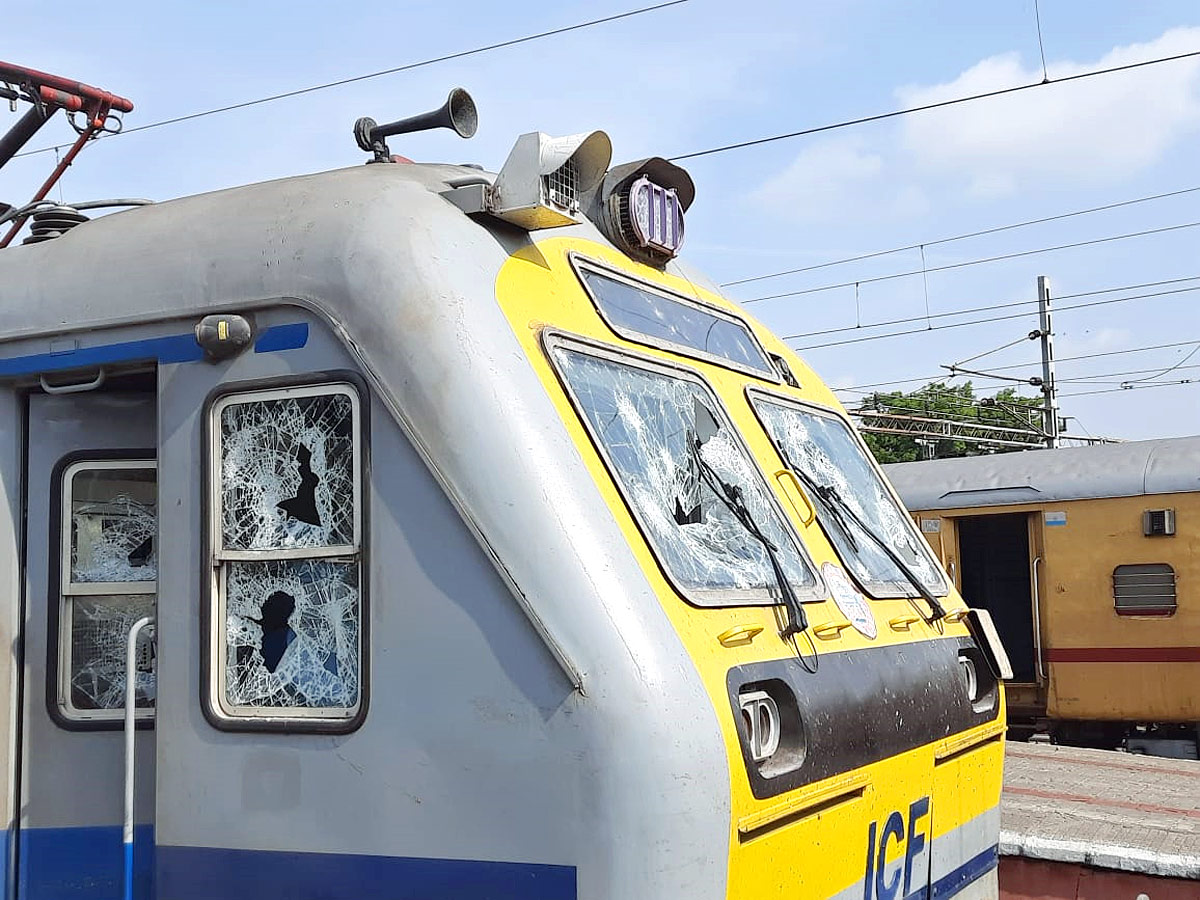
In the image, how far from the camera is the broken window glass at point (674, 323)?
3.78m

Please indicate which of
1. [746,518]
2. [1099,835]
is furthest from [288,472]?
[1099,835]

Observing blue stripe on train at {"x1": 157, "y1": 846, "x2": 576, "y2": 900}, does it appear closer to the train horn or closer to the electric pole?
the train horn

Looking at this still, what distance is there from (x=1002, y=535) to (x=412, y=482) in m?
12.2

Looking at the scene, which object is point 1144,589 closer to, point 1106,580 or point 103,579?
point 1106,580

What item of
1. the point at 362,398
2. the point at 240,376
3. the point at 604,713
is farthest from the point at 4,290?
the point at 604,713

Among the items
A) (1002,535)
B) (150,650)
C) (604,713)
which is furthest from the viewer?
(1002,535)

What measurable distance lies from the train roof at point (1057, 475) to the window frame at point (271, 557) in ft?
33.7

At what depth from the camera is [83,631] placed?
3.70 meters

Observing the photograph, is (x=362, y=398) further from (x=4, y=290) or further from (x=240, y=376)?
(x=4, y=290)

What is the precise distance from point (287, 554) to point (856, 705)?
4.89ft

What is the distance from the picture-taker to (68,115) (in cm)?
605

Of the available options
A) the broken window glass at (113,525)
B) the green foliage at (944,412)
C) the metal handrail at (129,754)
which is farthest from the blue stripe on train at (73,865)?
the green foliage at (944,412)

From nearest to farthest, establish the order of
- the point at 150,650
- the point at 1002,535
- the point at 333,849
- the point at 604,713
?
1. the point at 604,713
2. the point at 333,849
3. the point at 150,650
4. the point at 1002,535

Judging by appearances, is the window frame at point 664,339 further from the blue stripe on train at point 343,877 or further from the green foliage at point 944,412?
the green foliage at point 944,412
